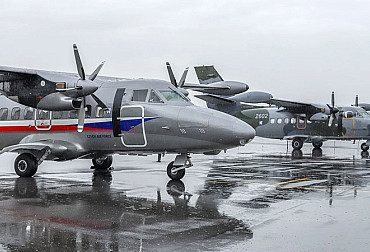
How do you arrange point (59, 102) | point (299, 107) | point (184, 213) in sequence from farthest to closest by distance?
1. point (299, 107)
2. point (59, 102)
3. point (184, 213)

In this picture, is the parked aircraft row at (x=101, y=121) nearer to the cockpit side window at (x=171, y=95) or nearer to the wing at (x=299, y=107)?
the cockpit side window at (x=171, y=95)

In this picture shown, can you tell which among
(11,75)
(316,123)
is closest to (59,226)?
(11,75)

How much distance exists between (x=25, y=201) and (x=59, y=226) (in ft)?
9.81

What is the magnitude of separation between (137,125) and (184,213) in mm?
5869

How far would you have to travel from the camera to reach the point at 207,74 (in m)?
33.7

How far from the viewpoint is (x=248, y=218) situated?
28.6ft

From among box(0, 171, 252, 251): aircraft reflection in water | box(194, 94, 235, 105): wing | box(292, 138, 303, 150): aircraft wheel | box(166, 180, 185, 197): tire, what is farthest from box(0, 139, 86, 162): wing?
box(292, 138, 303, 150): aircraft wheel

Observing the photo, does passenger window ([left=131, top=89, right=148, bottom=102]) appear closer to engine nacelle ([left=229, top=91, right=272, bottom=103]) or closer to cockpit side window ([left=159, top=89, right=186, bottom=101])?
cockpit side window ([left=159, top=89, right=186, bottom=101])

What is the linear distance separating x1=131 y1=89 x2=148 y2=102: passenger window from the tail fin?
61.6ft

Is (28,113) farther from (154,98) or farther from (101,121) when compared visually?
(154,98)

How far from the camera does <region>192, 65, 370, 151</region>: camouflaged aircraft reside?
3297cm

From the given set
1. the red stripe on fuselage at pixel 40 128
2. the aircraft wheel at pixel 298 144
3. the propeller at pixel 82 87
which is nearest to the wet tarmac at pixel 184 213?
the red stripe on fuselage at pixel 40 128

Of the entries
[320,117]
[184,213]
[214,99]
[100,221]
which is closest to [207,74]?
[214,99]

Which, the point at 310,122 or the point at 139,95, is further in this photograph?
the point at 310,122
